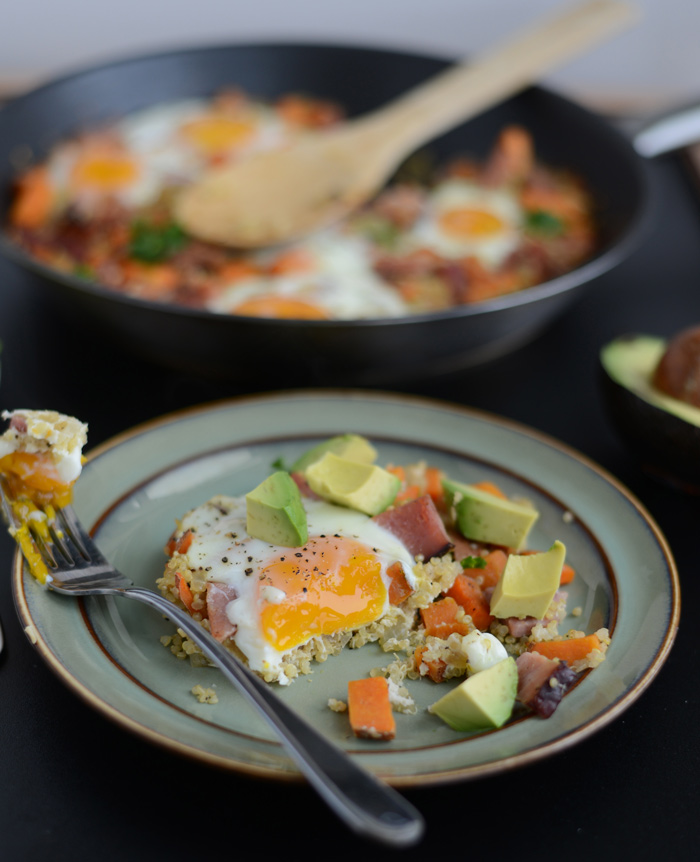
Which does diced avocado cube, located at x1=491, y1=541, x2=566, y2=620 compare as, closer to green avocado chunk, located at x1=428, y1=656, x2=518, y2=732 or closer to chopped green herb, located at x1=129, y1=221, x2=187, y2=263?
green avocado chunk, located at x1=428, y1=656, x2=518, y2=732

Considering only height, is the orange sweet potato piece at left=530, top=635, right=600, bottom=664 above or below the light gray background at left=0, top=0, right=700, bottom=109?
below

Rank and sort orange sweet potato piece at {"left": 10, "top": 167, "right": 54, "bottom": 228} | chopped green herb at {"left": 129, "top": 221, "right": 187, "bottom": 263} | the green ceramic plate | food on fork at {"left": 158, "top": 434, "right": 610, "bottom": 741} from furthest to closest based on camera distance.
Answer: orange sweet potato piece at {"left": 10, "top": 167, "right": 54, "bottom": 228}
chopped green herb at {"left": 129, "top": 221, "right": 187, "bottom": 263}
food on fork at {"left": 158, "top": 434, "right": 610, "bottom": 741}
the green ceramic plate

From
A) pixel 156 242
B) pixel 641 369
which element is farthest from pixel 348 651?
pixel 156 242

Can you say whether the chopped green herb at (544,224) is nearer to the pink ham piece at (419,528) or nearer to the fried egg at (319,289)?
the fried egg at (319,289)

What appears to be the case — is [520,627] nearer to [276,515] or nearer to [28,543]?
[276,515]

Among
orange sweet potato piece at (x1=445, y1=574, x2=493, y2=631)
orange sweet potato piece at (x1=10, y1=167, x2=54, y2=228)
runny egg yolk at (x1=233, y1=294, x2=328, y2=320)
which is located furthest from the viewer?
orange sweet potato piece at (x1=10, y1=167, x2=54, y2=228)

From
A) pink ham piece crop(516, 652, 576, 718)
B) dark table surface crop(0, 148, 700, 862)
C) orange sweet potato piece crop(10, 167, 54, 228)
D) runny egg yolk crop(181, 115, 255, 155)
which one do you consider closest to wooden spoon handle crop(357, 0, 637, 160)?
runny egg yolk crop(181, 115, 255, 155)

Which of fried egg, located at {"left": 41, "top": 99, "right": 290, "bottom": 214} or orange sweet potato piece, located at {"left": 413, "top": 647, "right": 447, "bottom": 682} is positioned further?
fried egg, located at {"left": 41, "top": 99, "right": 290, "bottom": 214}

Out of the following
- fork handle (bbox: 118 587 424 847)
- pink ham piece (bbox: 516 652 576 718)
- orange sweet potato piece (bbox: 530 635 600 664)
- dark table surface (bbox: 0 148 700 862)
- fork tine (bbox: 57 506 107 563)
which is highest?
fork tine (bbox: 57 506 107 563)
